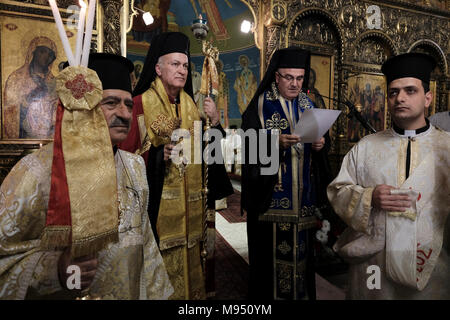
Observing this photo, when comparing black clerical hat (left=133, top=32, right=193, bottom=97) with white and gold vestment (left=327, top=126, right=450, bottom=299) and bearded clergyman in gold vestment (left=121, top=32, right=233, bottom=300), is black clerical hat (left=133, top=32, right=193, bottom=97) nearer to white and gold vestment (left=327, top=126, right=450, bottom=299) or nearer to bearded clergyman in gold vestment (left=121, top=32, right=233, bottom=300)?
bearded clergyman in gold vestment (left=121, top=32, right=233, bottom=300)

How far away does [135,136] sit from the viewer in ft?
8.10

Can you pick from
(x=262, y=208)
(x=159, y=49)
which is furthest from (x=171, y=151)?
(x=262, y=208)

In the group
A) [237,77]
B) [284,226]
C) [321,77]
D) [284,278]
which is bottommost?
[284,278]

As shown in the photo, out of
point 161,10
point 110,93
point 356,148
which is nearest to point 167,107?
point 110,93

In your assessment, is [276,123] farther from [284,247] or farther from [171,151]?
[284,247]

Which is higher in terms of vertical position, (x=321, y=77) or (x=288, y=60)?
(x=321, y=77)

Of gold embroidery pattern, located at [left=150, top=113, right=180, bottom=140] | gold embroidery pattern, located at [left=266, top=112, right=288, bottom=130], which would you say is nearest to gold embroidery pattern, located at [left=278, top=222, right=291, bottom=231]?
gold embroidery pattern, located at [left=266, top=112, right=288, bottom=130]

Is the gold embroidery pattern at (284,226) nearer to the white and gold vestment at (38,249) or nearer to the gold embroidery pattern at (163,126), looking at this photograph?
the gold embroidery pattern at (163,126)

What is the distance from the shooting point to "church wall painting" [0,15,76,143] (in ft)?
14.6

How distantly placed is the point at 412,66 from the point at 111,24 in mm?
4815

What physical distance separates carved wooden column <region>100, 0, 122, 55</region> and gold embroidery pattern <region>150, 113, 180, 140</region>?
3189 mm

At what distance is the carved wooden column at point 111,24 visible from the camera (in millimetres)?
4908

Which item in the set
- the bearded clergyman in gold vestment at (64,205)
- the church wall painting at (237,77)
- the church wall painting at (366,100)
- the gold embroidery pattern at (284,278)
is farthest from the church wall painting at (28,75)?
the church wall painting at (237,77)

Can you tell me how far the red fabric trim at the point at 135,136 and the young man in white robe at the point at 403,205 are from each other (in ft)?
5.58
